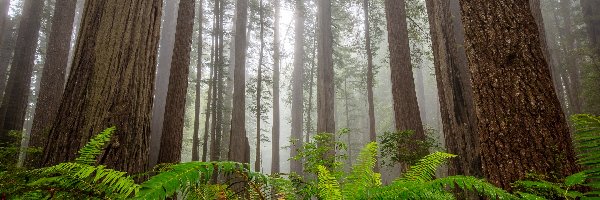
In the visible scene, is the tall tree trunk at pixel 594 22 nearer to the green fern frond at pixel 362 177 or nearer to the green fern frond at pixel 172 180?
the green fern frond at pixel 362 177

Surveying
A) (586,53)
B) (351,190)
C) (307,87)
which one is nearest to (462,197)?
(351,190)

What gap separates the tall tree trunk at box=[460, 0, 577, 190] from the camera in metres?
3.01

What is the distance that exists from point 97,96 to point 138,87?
353 millimetres

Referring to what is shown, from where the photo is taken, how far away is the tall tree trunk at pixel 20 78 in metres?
10.5

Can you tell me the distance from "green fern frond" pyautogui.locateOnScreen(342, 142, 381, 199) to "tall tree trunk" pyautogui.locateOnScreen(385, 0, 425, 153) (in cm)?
754

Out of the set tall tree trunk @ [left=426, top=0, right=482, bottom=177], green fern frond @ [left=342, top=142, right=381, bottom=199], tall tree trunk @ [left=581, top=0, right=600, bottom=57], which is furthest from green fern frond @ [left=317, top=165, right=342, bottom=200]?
tall tree trunk @ [left=581, top=0, right=600, bottom=57]

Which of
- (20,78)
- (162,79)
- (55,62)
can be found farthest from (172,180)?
(162,79)

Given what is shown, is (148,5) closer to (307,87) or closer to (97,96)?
(97,96)

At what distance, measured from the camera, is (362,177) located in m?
2.00

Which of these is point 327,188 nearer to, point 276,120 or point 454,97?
point 454,97

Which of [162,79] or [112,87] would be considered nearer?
[112,87]

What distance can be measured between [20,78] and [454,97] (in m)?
12.3

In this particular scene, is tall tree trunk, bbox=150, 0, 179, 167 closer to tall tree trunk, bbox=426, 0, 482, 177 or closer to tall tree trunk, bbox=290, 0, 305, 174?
tall tree trunk, bbox=290, 0, 305, 174

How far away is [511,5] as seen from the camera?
346 cm
